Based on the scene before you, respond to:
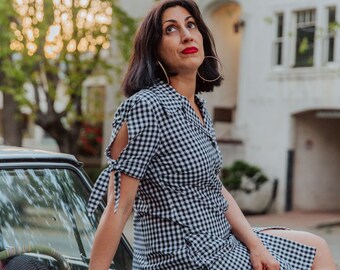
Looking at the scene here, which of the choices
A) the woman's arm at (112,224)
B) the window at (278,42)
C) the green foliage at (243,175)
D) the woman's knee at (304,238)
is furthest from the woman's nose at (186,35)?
the window at (278,42)

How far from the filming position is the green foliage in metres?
23.7

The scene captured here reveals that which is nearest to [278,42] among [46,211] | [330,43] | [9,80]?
[330,43]

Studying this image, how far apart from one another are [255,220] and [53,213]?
19.0m

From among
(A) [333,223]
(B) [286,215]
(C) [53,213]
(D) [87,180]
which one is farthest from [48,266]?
(B) [286,215]

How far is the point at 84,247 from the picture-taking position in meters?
3.46

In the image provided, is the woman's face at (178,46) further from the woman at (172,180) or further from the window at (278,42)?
the window at (278,42)

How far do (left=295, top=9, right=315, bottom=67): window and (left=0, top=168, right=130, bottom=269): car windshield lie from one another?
67.2ft

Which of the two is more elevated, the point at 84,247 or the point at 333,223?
the point at 84,247

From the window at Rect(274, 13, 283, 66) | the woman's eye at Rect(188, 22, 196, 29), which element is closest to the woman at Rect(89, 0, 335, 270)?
the woman's eye at Rect(188, 22, 196, 29)

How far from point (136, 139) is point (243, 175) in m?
21.9

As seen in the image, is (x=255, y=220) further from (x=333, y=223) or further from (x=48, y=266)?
(x=48, y=266)

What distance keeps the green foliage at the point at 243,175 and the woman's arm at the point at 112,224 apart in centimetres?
2103

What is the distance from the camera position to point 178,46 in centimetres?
284

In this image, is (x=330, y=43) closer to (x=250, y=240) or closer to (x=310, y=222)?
(x=310, y=222)
